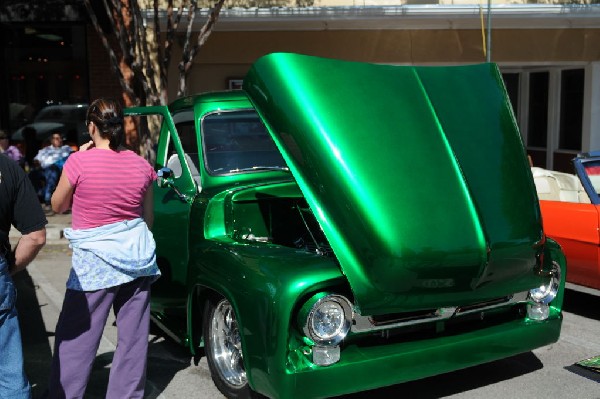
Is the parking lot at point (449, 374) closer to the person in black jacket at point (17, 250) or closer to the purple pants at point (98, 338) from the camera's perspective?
the purple pants at point (98, 338)

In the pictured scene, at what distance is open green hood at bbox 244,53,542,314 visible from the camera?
3627 mm

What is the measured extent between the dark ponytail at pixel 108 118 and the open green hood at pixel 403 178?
77cm

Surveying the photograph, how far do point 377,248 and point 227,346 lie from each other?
49.1 inches

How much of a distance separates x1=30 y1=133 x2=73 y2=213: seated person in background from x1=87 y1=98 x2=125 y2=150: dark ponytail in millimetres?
8486

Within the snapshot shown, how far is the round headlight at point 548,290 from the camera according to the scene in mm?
4312

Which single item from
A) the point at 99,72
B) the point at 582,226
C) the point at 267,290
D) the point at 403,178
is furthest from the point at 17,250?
the point at 99,72

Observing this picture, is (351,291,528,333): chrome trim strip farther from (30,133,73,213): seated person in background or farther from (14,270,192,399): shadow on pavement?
(30,133,73,213): seated person in background

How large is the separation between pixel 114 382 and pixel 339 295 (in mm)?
1409

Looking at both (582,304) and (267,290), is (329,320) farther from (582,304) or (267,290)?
(582,304)

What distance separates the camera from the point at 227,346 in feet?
14.0

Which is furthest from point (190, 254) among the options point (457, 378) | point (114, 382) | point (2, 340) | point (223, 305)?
point (457, 378)

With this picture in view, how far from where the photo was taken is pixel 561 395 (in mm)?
4262

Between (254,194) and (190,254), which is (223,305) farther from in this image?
(254,194)

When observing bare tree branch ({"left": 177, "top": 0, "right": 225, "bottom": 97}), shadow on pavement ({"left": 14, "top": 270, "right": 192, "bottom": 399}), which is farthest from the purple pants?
bare tree branch ({"left": 177, "top": 0, "right": 225, "bottom": 97})
